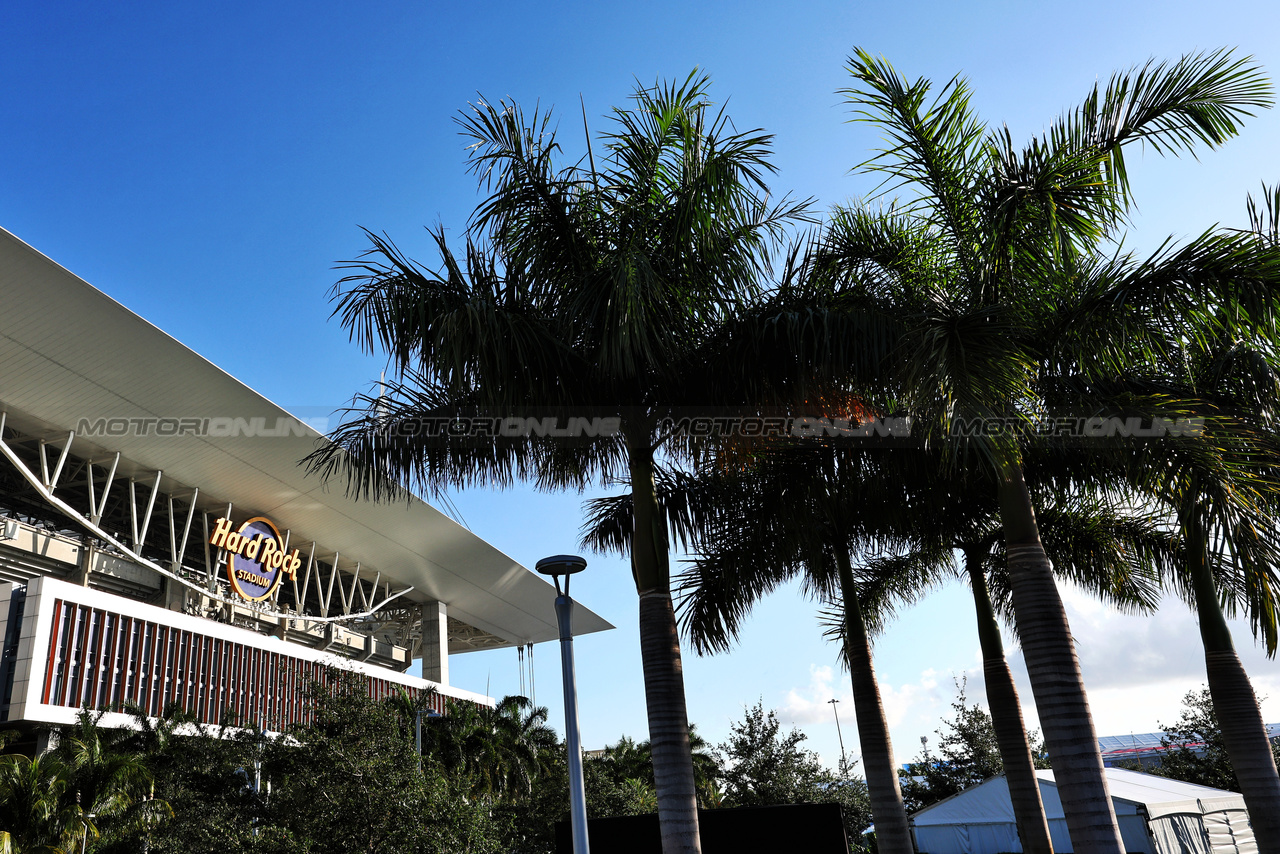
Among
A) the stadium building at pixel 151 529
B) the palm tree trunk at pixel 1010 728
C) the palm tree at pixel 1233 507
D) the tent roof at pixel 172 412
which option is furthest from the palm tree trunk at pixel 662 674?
the stadium building at pixel 151 529

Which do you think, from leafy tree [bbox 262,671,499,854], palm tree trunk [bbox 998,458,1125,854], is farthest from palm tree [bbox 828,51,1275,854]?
leafy tree [bbox 262,671,499,854]

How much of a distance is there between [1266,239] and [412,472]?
290 inches

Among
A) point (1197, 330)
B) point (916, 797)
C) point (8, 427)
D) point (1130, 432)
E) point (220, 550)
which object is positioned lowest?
point (916, 797)

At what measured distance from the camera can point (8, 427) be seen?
89.4ft

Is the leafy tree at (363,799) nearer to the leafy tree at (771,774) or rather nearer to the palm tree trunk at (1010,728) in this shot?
the palm tree trunk at (1010,728)

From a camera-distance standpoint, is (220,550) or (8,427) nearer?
(8,427)

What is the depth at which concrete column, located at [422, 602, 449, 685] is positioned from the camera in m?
47.6

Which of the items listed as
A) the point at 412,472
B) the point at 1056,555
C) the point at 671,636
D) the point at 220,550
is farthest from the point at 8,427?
the point at 1056,555

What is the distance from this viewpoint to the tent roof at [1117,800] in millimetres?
20719

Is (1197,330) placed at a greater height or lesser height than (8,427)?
lesser

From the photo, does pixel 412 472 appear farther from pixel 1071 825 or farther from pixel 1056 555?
pixel 1056 555

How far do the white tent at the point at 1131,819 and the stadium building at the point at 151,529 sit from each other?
19245 millimetres

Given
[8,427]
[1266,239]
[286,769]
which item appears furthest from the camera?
[8,427]

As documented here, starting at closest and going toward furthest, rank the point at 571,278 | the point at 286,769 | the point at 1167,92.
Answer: the point at 1167,92, the point at 571,278, the point at 286,769
